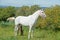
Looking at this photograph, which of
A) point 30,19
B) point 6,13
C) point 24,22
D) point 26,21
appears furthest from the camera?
point 6,13

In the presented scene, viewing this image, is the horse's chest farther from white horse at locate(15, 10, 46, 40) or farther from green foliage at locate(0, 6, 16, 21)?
green foliage at locate(0, 6, 16, 21)

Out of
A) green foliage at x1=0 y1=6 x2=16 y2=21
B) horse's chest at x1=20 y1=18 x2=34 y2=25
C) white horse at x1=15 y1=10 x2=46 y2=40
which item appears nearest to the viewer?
white horse at x1=15 y1=10 x2=46 y2=40

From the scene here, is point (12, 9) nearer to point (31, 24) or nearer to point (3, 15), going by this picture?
point (3, 15)

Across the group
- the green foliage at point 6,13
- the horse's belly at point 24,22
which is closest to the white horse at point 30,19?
the horse's belly at point 24,22

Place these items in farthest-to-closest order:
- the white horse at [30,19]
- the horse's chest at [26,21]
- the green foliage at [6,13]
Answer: the green foliage at [6,13]
the horse's chest at [26,21]
the white horse at [30,19]

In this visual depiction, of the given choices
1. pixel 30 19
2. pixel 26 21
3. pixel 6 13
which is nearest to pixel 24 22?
pixel 26 21

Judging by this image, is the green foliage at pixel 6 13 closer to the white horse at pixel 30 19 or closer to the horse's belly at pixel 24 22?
the white horse at pixel 30 19

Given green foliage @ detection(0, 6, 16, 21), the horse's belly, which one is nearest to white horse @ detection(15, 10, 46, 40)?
the horse's belly

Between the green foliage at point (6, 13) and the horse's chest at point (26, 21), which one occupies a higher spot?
the green foliage at point (6, 13)

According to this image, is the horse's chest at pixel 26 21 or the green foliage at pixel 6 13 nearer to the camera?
the horse's chest at pixel 26 21

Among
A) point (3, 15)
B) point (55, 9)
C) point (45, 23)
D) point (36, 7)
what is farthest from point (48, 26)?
point (3, 15)

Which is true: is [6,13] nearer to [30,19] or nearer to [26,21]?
[26,21]

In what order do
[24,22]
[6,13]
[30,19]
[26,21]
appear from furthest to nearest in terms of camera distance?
[6,13]
[24,22]
[26,21]
[30,19]

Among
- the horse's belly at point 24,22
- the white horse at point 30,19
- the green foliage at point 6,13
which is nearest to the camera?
the white horse at point 30,19
